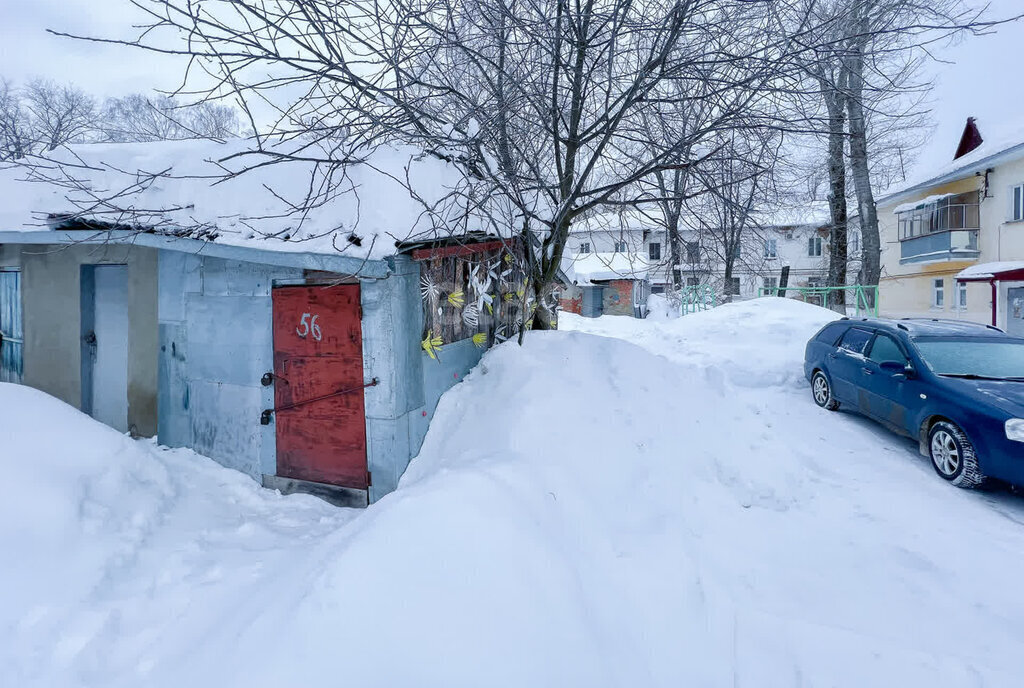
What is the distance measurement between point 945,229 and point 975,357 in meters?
17.2

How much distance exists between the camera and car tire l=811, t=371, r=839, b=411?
25.6 ft

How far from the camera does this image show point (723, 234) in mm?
7281

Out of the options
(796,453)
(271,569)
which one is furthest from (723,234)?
(271,569)

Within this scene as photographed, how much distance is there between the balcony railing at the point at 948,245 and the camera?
1833 cm

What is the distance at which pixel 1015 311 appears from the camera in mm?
15281

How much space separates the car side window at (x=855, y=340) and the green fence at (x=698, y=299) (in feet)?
52.8

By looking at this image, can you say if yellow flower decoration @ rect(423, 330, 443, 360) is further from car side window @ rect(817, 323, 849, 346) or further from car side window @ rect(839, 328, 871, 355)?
car side window @ rect(817, 323, 849, 346)

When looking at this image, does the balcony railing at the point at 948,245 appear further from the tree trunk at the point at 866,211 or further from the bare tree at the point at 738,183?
the bare tree at the point at 738,183

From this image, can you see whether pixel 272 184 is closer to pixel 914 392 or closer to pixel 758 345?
pixel 914 392

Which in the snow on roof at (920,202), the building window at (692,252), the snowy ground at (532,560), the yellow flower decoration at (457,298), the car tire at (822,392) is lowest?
the snowy ground at (532,560)

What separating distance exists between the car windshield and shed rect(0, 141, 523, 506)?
523cm

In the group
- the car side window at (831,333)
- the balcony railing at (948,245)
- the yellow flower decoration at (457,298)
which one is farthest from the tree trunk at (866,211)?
the yellow flower decoration at (457,298)

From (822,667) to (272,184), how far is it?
250 inches

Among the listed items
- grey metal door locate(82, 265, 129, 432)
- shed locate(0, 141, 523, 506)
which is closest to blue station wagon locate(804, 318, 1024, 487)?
shed locate(0, 141, 523, 506)
